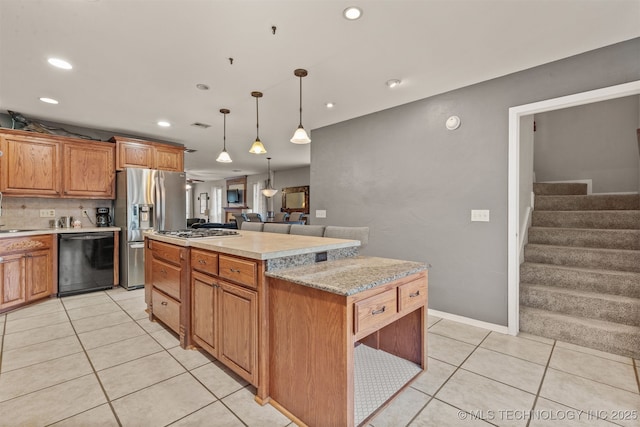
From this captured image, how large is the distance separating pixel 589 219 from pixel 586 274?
3.05ft

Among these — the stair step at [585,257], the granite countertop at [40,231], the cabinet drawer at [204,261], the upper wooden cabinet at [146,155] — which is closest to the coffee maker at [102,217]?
the granite countertop at [40,231]

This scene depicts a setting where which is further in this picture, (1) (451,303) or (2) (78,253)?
(2) (78,253)

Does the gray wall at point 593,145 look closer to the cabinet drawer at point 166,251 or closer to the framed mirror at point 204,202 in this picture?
the cabinet drawer at point 166,251

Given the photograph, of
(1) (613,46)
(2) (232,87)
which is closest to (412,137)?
(1) (613,46)

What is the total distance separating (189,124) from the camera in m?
4.27

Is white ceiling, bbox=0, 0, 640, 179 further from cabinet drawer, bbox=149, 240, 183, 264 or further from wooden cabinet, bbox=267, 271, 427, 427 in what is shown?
wooden cabinet, bbox=267, 271, 427, 427

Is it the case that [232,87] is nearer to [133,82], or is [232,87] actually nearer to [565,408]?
[133,82]

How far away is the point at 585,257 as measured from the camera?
9.52 ft

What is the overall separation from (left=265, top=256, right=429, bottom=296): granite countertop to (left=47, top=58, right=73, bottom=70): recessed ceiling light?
2569mm

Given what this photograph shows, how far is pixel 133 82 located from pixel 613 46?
4096 mm

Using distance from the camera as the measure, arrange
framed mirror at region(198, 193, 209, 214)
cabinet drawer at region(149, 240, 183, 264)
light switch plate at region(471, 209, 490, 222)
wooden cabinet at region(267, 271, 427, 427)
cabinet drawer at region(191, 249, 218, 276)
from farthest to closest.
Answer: framed mirror at region(198, 193, 209, 214) → light switch plate at region(471, 209, 490, 222) → cabinet drawer at region(149, 240, 183, 264) → cabinet drawer at region(191, 249, 218, 276) → wooden cabinet at region(267, 271, 427, 427)

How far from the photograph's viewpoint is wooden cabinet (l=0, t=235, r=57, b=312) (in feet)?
10.4

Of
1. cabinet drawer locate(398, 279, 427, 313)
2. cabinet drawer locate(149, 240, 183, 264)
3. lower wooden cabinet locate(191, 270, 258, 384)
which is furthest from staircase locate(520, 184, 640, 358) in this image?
cabinet drawer locate(149, 240, 183, 264)

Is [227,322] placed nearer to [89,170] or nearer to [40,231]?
[40,231]
